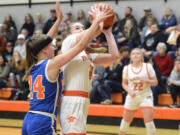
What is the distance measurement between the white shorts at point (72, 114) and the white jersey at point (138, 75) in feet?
9.52

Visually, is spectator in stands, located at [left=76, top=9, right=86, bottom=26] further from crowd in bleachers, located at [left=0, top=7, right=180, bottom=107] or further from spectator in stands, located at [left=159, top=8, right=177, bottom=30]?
spectator in stands, located at [left=159, top=8, right=177, bottom=30]

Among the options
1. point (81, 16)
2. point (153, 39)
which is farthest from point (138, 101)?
point (81, 16)

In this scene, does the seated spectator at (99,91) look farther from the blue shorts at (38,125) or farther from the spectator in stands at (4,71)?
the blue shorts at (38,125)

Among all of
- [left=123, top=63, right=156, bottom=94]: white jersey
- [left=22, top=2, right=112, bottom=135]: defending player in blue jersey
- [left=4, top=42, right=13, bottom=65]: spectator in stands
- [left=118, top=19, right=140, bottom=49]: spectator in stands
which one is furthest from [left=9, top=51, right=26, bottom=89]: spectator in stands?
[left=22, top=2, right=112, bottom=135]: defending player in blue jersey

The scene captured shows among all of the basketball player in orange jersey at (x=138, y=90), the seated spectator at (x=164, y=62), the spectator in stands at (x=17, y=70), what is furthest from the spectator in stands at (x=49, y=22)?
the basketball player in orange jersey at (x=138, y=90)

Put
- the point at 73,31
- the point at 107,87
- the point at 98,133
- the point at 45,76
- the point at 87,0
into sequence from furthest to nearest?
the point at 87,0 → the point at 107,87 → the point at 98,133 → the point at 73,31 → the point at 45,76

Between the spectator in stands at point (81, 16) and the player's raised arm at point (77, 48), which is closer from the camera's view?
the player's raised arm at point (77, 48)

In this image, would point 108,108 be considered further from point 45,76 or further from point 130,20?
point 45,76

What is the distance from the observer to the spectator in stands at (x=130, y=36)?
34.0 ft

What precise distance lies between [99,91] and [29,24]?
5.25m

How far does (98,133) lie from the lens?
671 cm

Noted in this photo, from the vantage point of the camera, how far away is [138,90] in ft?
19.4

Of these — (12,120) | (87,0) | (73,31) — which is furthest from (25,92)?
(73,31)

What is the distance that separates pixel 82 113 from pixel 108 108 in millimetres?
4916
